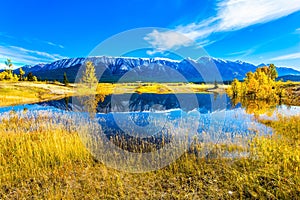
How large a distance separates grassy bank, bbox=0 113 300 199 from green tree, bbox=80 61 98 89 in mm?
55202

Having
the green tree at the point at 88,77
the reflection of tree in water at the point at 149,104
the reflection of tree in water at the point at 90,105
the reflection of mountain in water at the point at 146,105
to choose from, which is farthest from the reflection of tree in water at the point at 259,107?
the green tree at the point at 88,77

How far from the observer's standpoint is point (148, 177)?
7289 mm

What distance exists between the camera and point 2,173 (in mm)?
7516

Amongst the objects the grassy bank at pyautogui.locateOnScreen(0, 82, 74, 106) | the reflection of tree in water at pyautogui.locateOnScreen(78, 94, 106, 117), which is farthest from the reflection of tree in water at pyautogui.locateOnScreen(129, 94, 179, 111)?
the grassy bank at pyautogui.locateOnScreen(0, 82, 74, 106)

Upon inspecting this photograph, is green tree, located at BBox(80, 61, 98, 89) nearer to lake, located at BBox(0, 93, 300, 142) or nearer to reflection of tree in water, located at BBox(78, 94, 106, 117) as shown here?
reflection of tree in water, located at BBox(78, 94, 106, 117)

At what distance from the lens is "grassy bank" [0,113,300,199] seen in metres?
5.83

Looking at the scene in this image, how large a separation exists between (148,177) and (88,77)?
202 ft

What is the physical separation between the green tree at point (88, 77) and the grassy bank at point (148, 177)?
5520 centimetres

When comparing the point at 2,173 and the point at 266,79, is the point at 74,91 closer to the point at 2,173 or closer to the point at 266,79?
the point at 266,79

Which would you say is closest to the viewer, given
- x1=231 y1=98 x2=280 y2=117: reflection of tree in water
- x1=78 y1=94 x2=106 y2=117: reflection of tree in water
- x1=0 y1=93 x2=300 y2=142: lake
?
x1=0 y1=93 x2=300 y2=142: lake

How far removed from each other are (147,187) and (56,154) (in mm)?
4965

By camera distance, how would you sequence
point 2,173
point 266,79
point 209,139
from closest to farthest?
point 2,173, point 209,139, point 266,79

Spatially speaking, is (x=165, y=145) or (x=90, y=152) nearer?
(x=90, y=152)

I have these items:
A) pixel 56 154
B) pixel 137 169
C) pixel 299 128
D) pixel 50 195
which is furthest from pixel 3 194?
pixel 299 128
